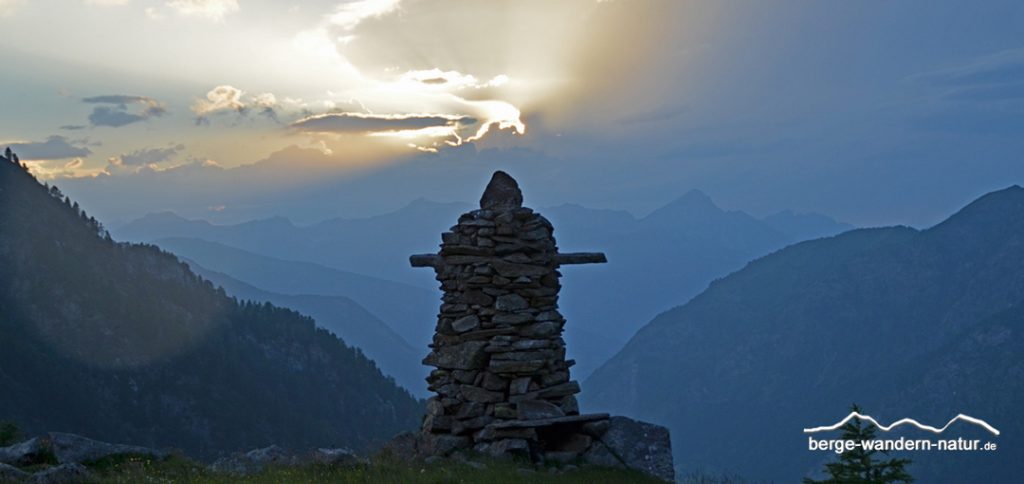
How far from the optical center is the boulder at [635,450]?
19484mm

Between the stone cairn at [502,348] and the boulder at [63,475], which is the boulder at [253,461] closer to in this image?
the boulder at [63,475]

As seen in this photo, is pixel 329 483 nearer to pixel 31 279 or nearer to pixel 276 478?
pixel 276 478

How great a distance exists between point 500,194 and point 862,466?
18.6 metres

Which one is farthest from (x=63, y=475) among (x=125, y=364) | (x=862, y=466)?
(x=125, y=364)

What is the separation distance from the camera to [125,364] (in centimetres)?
17062

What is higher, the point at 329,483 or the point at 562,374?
the point at 562,374

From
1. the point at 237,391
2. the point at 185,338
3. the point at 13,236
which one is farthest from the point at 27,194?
the point at 237,391

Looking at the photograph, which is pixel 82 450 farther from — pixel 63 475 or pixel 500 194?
pixel 500 194

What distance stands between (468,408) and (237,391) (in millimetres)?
168233

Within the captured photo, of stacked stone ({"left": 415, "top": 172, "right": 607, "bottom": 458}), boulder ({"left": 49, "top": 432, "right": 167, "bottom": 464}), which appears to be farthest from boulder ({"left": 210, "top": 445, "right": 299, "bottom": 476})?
stacked stone ({"left": 415, "top": 172, "right": 607, "bottom": 458})

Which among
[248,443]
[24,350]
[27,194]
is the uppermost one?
[27,194]

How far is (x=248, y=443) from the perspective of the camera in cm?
16100

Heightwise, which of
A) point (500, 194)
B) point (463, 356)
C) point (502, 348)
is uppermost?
point (500, 194)

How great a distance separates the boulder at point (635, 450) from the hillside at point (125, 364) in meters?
137
